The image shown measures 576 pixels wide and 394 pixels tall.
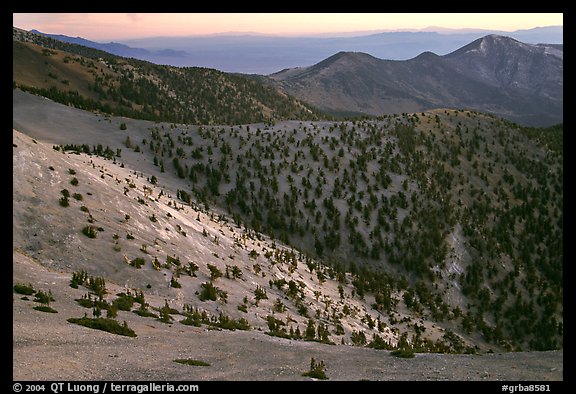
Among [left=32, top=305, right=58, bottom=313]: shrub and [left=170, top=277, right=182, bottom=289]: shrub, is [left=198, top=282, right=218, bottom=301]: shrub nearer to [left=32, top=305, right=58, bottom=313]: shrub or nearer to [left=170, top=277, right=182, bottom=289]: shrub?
[left=170, top=277, right=182, bottom=289]: shrub

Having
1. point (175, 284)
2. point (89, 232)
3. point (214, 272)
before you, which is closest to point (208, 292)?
point (175, 284)

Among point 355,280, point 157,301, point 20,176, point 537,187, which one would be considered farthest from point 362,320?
point 537,187

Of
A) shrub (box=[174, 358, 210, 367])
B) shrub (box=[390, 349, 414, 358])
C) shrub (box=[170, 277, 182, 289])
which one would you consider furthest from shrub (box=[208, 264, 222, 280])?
shrub (box=[390, 349, 414, 358])

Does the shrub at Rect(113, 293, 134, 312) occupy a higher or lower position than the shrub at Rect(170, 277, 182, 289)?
higher

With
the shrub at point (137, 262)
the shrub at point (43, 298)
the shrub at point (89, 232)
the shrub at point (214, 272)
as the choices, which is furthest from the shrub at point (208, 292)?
the shrub at point (43, 298)

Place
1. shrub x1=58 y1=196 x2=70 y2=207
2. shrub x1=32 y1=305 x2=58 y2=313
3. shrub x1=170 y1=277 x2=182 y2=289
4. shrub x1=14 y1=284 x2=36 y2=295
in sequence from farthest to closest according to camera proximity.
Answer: shrub x1=58 y1=196 x2=70 y2=207 < shrub x1=170 y1=277 x2=182 y2=289 < shrub x1=14 y1=284 x2=36 y2=295 < shrub x1=32 y1=305 x2=58 y2=313

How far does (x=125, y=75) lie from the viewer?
87750 millimetres

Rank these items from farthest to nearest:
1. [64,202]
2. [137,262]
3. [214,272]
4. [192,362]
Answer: [214,272]
[64,202]
[137,262]
[192,362]

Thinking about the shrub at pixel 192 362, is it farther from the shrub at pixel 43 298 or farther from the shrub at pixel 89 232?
the shrub at pixel 89 232

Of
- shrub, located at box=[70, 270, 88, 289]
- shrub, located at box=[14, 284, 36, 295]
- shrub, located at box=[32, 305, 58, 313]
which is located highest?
shrub, located at box=[14, 284, 36, 295]

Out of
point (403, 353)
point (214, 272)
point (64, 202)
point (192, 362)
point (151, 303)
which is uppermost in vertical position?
point (64, 202)

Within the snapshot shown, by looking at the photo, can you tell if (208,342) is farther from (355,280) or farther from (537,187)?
(537,187)

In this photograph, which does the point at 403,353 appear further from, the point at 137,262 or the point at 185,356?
the point at 137,262
